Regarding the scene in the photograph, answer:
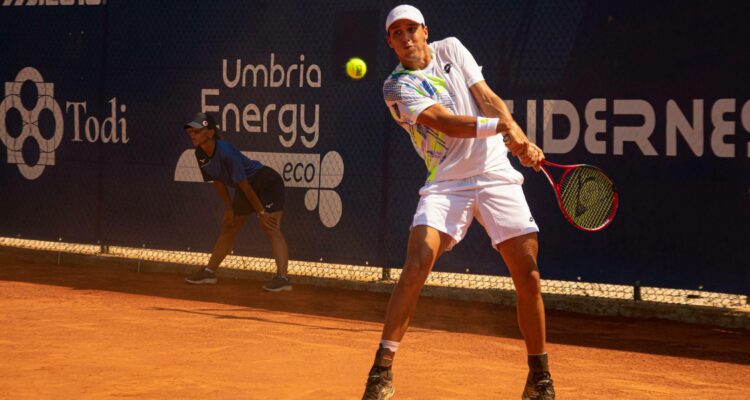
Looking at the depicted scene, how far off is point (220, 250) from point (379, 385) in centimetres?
550

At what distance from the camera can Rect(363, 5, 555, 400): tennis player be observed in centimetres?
495

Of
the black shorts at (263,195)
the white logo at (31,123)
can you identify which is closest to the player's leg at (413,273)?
the black shorts at (263,195)

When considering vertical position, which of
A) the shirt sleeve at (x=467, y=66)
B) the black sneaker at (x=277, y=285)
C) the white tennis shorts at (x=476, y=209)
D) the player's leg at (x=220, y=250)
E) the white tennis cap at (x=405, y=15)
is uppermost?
the white tennis cap at (x=405, y=15)

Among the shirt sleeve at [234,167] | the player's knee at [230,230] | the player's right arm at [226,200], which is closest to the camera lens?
the shirt sleeve at [234,167]

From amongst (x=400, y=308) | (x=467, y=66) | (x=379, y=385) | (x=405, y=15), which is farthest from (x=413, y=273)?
(x=405, y=15)

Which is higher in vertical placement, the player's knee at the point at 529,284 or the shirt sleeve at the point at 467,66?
the shirt sleeve at the point at 467,66

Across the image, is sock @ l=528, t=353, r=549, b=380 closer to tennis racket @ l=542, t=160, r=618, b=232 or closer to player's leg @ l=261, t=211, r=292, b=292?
tennis racket @ l=542, t=160, r=618, b=232

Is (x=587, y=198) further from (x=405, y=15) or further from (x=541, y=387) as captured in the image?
(x=405, y=15)

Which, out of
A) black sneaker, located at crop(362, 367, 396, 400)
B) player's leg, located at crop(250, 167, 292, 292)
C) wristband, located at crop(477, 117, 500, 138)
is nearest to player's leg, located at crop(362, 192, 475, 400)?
black sneaker, located at crop(362, 367, 396, 400)

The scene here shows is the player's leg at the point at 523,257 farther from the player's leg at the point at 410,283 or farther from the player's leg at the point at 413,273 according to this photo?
the player's leg at the point at 410,283

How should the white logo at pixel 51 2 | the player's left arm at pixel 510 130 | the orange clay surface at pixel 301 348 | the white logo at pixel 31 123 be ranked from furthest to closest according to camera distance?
the white logo at pixel 31 123
the white logo at pixel 51 2
the orange clay surface at pixel 301 348
the player's left arm at pixel 510 130

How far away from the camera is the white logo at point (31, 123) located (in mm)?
11656

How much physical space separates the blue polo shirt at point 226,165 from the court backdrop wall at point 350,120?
1.34ft

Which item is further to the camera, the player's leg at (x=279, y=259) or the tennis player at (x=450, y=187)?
the player's leg at (x=279, y=259)
